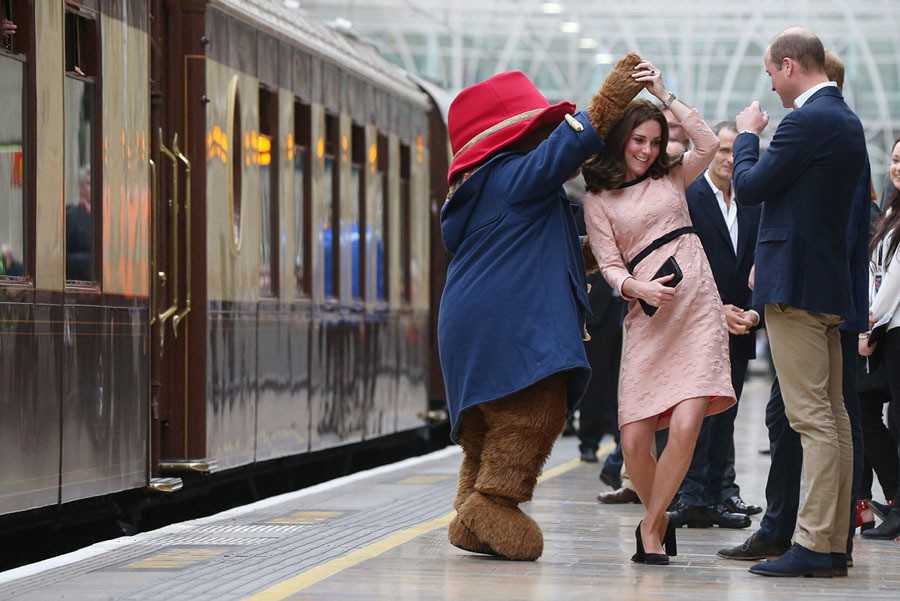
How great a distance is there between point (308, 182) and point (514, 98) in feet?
16.7

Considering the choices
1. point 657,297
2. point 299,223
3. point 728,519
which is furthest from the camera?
point 299,223

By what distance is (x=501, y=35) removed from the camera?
55438 millimetres

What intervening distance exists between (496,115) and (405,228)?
8.36m

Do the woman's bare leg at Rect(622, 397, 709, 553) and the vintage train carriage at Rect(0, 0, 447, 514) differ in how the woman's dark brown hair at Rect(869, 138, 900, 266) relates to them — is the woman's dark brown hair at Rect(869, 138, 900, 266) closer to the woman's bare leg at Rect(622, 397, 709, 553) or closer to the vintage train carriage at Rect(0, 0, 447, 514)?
the woman's bare leg at Rect(622, 397, 709, 553)

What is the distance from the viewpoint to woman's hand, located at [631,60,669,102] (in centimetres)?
697

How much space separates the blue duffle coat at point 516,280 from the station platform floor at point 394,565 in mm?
682

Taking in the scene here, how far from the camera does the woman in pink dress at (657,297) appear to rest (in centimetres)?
712

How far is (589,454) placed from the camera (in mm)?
13320

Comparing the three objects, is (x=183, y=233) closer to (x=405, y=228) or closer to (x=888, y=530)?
(x=888, y=530)

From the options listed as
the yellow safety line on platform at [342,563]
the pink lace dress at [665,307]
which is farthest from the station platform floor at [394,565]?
the pink lace dress at [665,307]

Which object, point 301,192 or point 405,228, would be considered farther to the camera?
point 405,228

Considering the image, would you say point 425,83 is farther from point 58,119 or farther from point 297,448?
point 58,119

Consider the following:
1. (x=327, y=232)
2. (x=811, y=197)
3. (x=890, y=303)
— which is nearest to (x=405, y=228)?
(x=327, y=232)

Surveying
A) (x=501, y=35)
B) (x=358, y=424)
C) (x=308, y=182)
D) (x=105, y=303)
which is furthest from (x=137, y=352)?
(x=501, y=35)
